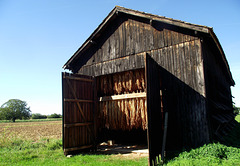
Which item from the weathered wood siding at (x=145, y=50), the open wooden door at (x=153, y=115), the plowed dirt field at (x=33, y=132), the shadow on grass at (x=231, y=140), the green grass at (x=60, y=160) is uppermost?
the weathered wood siding at (x=145, y=50)

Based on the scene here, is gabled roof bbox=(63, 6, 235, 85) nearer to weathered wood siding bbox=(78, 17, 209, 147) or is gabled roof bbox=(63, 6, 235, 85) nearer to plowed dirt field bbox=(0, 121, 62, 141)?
weathered wood siding bbox=(78, 17, 209, 147)

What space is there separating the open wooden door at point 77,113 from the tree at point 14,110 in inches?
3358

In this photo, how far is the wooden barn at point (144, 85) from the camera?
7.64 m

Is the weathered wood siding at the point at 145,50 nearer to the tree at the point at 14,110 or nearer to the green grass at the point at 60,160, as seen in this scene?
the green grass at the point at 60,160

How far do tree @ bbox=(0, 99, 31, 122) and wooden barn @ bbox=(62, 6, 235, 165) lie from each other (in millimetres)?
83682

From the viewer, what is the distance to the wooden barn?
7645mm

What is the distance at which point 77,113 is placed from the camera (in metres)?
9.34

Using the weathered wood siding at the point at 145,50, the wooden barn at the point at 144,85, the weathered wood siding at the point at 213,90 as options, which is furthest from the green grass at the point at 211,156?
the weathered wood siding at the point at 145,50

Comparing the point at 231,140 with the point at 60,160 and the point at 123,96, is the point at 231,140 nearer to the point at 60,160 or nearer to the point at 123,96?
the point at 123,96

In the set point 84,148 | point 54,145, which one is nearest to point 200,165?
point 84,148

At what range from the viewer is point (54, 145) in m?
10.5

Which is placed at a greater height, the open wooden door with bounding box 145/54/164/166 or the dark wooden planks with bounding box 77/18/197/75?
the dark wooden planks with bounding box 77/18/197/75

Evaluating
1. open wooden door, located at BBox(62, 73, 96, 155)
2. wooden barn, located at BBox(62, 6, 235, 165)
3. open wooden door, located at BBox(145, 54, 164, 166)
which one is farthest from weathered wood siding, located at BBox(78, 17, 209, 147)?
open wooden door, located at BBox(62, 73, 96, 155)

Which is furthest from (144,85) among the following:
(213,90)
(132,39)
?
(213,90)
